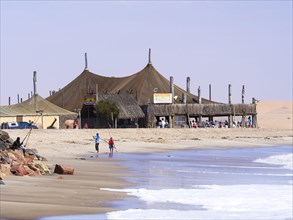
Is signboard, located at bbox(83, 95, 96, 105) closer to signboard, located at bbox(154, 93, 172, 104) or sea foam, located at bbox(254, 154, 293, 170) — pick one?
signboard, located at bbox(154, 93, 172, 104)

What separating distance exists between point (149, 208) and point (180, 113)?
46.1m

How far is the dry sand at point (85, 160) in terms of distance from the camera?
572 inches

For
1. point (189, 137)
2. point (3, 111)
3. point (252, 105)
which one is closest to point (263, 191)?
point (189, 137)

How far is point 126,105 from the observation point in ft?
193

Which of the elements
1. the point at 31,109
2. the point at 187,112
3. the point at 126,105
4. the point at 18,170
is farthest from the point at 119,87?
the point at 18,170

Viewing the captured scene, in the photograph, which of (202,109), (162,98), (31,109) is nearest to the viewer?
(31,109)

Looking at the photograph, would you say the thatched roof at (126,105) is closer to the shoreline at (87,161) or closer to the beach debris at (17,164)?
the shoreline at (87,161)

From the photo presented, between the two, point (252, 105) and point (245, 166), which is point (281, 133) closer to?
point (252, 105)

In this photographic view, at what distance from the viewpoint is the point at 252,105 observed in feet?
216

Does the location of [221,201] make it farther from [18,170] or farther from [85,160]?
[85,160]

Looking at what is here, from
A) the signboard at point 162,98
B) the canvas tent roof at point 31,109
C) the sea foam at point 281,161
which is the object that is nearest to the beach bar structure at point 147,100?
the signboard at point 162,98

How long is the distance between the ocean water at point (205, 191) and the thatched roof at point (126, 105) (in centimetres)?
→ 2703

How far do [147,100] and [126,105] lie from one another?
663 cm

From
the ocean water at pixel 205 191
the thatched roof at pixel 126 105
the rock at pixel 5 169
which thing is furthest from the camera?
the thatched roof at pixel 126 105
